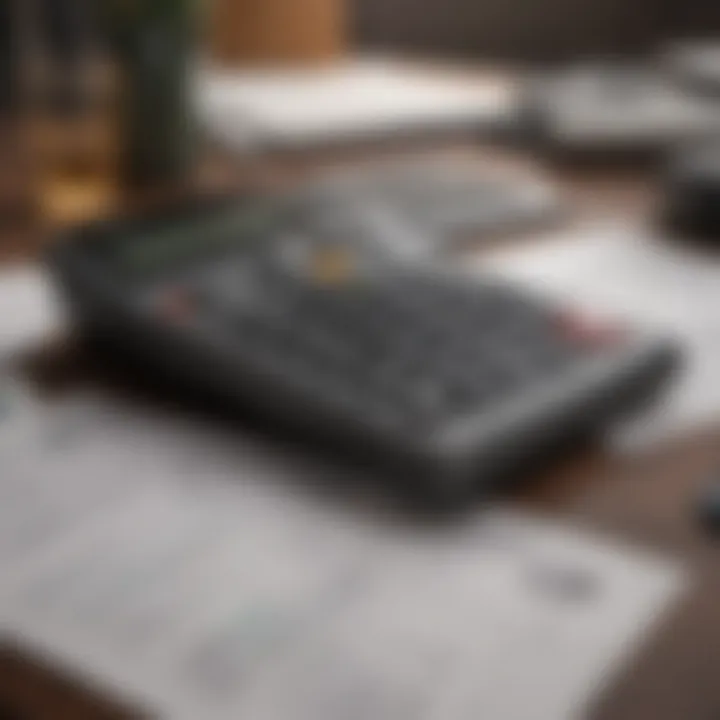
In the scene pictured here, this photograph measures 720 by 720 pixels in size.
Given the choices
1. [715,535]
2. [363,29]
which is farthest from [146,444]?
[363,29]

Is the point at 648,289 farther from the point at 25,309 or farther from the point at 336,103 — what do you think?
the point at 336,103

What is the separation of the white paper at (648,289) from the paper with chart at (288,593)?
0.11m

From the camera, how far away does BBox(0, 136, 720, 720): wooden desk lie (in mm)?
319

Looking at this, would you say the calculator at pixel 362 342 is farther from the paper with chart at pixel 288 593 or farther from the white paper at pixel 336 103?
the white paper at pixel 336 103

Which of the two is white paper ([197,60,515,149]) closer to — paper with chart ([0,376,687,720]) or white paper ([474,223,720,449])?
white paper ([474,223,720,449])

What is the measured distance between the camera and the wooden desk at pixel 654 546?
32cm

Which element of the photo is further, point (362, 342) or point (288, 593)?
point (362, 342)

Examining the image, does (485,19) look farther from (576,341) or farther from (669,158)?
(576,341)

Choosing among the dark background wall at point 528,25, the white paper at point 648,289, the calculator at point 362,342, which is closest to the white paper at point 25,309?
the calculator at point 362,342

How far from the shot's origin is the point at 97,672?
0.33 metres

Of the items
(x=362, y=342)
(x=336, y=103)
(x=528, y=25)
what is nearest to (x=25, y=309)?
(x=362, y=342)

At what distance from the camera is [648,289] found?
65 centimetres

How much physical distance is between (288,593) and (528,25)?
1.11m

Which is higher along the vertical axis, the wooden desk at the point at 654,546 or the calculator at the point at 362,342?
the calculator at the point at 362,342
